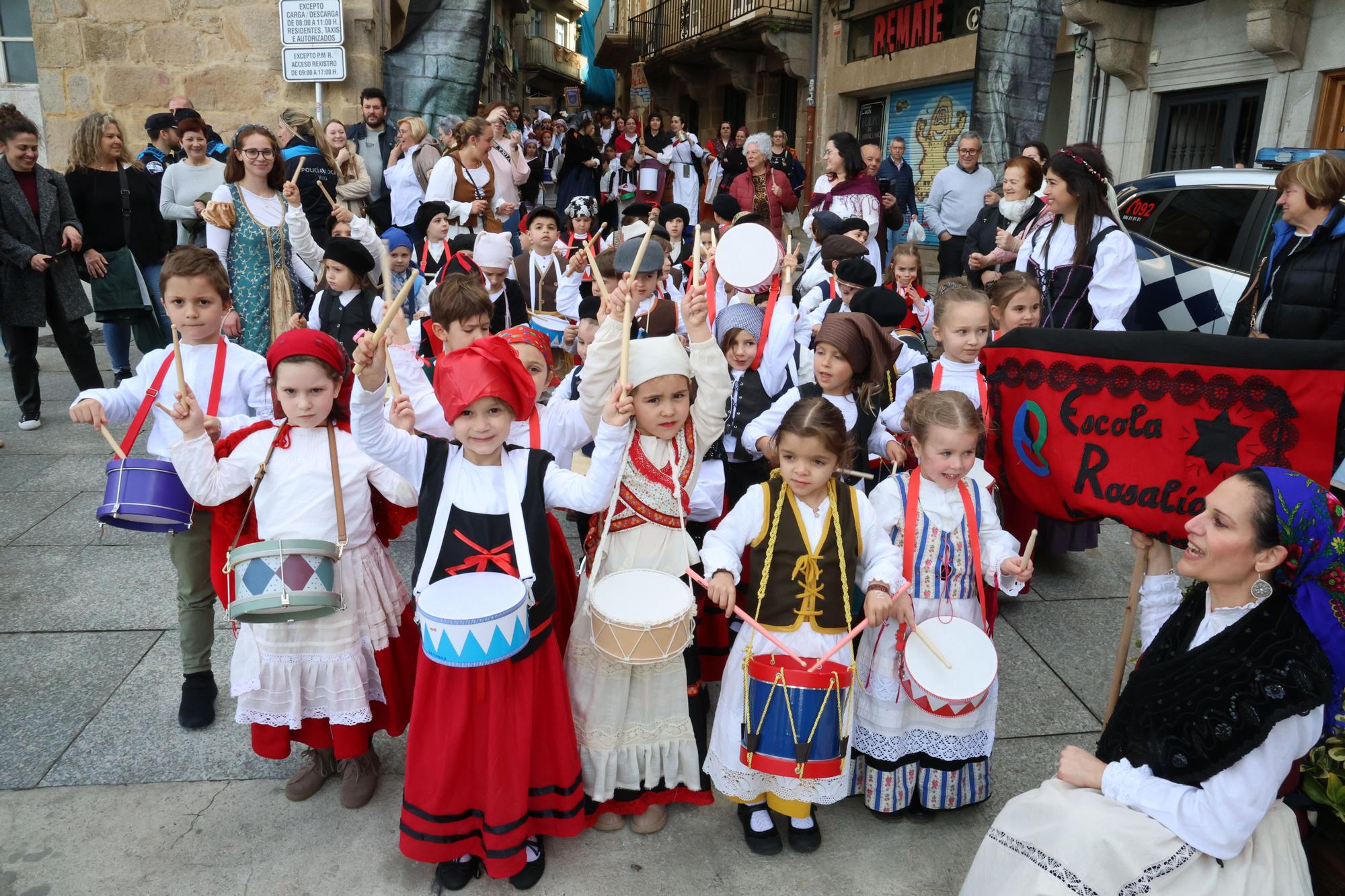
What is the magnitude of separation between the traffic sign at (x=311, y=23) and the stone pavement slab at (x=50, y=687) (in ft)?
27.0

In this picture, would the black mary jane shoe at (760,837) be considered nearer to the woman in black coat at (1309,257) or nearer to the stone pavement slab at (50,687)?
the stone pavement slab at (50,687)

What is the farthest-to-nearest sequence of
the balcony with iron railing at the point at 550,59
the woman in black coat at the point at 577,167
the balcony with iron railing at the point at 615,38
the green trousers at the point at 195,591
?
the balcony with iron railing at the point at 550,59, the balcony with iron railing at the point at 615,38, the woman in black coat at the point at 577,167, the green trousers at the point at 195,591

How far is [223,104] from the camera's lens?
10.3 m

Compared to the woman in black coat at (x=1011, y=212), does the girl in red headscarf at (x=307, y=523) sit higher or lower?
lower

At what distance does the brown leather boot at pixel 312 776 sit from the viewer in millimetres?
2932

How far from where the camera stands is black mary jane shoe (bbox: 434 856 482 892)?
8.39ft

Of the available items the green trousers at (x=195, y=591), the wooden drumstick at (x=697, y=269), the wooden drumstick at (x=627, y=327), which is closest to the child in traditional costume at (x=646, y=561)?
the wooden drumstick at (x=627, y=327)

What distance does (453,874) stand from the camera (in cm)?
256

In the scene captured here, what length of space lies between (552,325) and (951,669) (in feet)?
11.4

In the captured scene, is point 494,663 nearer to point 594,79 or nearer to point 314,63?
point 314,63

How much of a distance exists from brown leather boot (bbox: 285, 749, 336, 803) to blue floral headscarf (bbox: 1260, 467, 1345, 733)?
278cm

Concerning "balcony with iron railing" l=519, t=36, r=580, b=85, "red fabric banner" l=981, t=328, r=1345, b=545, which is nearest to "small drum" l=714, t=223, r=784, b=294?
"red fabric banner" l=981, t=328, r=1345, b=545

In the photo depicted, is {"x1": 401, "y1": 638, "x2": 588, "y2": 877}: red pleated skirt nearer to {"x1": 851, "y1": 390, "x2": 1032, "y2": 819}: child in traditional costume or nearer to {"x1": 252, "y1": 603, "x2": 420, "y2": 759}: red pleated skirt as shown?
{"x1": 252, "y1": 603, "x2": 420, "y2": 759}: red pleated skirt

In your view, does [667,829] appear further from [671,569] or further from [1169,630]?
[1169,630]
